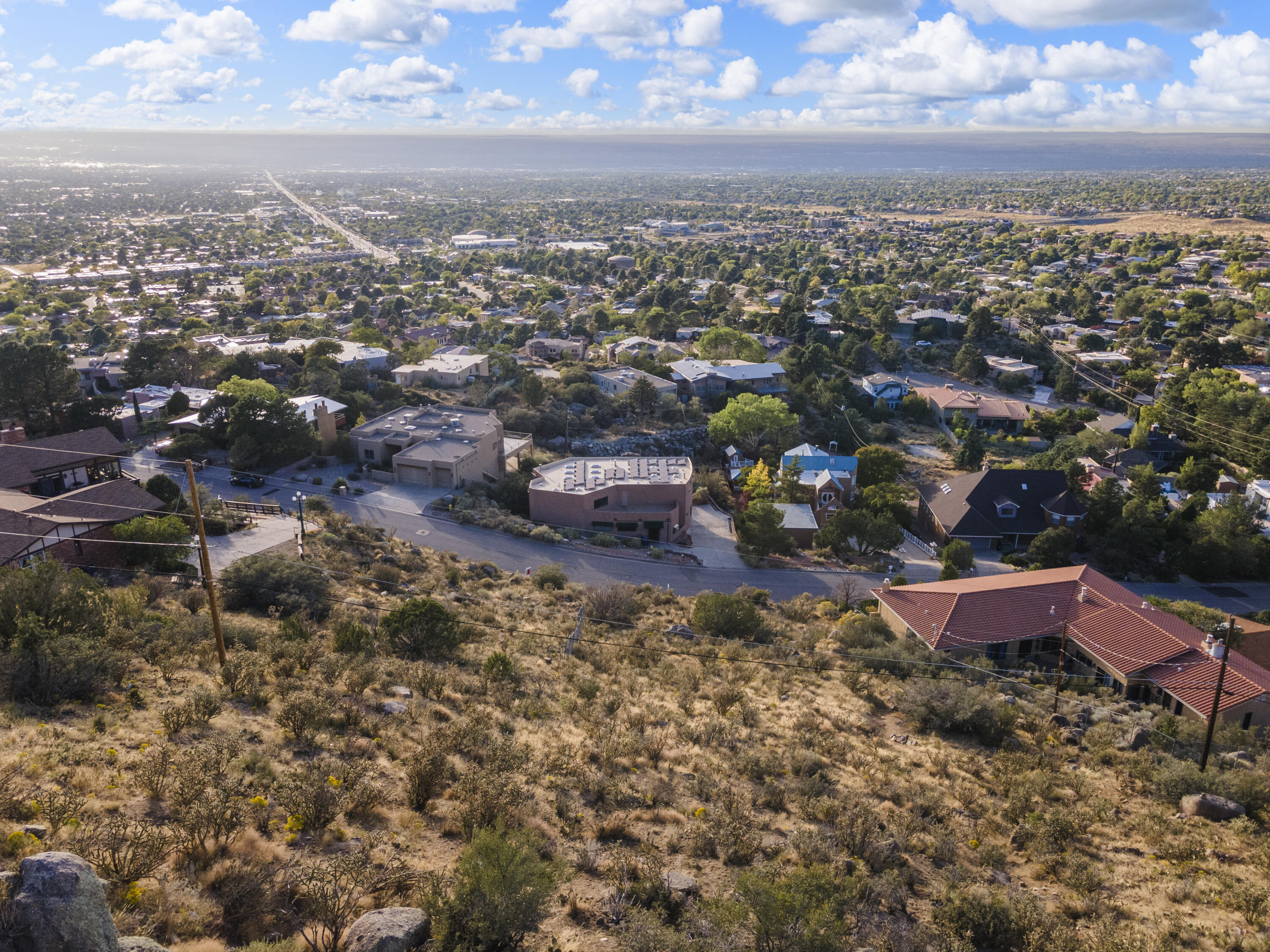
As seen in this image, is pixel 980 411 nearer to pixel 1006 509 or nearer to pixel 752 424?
pixel 752 424

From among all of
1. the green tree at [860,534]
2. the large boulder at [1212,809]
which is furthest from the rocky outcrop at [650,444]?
the large boulder at [1212,809]

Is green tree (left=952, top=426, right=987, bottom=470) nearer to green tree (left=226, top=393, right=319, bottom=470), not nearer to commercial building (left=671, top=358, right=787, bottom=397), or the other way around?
commercial building (left=671, top=358, right=787, bottom=397)

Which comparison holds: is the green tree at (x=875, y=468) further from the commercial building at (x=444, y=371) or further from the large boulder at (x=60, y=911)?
the large boulder at (x=60, y=911)

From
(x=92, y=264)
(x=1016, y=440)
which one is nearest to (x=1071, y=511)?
(x=1016, y=440)

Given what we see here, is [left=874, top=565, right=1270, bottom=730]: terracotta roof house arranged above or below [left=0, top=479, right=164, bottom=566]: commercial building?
below

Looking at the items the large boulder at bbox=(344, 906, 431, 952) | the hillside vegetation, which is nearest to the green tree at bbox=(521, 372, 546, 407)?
the hillside vegetation

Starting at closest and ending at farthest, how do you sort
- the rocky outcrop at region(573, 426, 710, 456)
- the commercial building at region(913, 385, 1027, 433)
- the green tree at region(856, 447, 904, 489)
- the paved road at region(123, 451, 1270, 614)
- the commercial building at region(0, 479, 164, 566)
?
1. the commercial building at region(0, 479, 164, 566)
2. the paved road at region(123, 451, 1270, 614)
3. the green tree at region(856, 447, 904, 489)
4. the rocky outcrop at region(573, 426, 710, 456)
5. the commercial building at region(913, 385, 1027, 433)
